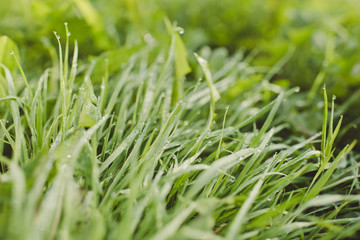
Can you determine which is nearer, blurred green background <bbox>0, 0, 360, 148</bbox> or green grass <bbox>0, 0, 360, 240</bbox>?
green grass <bbox>0, 0, 360, 240</bbox>

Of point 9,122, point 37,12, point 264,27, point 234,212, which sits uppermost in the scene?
point 37,12

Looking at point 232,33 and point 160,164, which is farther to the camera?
point 232,33

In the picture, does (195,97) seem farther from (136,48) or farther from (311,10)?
(311,10)

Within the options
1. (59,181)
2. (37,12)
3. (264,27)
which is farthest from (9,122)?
(264,27)

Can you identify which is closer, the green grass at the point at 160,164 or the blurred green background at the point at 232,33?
the green grass at the point at 160,164
